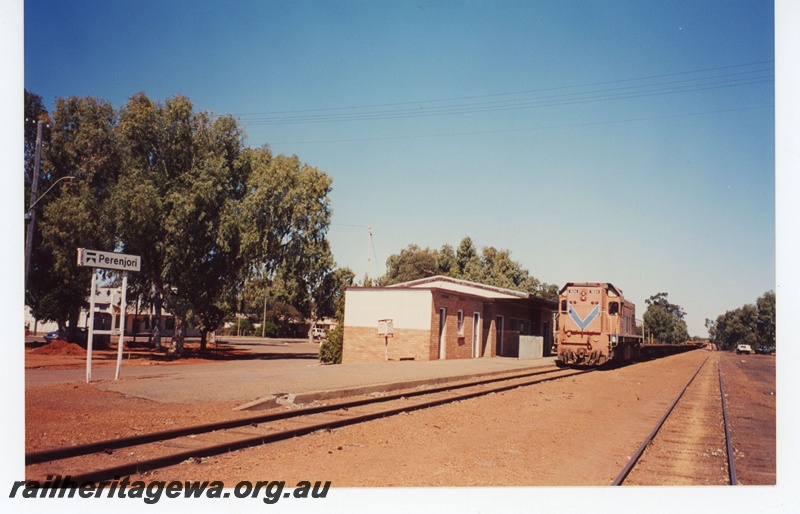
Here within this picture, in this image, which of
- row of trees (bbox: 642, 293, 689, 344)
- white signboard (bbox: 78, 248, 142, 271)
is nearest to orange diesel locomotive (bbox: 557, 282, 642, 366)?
white signboard (bbox: 78, 248, 142, 271)

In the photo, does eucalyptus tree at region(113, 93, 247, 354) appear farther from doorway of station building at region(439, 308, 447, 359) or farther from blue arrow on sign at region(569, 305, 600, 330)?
blue arrow on sign at region(569, 305, 600, 330)

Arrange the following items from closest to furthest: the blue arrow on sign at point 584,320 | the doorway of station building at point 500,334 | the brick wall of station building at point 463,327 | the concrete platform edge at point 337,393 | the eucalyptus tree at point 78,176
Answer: the concrete platform edge at point 337,393 → the eucalyptus tree at point 78,176 → the blue arrow on sign at point 584,320 → the brick wall of station building at point 463,327 → the doorway of station building at point 500,334

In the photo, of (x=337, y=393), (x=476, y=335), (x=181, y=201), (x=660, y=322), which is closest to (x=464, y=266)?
(x=660, y=322)

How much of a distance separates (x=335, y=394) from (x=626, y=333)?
1998 cm

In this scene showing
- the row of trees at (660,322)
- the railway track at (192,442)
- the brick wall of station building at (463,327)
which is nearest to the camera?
the railway track at (192,442)

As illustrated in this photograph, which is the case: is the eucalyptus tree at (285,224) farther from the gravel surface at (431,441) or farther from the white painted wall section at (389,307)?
the gravel surface at (431,441)

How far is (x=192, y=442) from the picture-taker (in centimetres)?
763

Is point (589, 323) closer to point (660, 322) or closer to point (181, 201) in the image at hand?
point (181, 201)

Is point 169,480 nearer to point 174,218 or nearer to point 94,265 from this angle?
point 94,265

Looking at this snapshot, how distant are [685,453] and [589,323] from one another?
16.3m

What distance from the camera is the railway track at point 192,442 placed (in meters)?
6.30

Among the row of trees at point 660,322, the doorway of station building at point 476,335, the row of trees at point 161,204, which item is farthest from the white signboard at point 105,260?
the row of trees at point 660,322

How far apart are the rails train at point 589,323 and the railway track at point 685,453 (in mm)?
10565

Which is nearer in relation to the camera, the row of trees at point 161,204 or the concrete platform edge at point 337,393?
the concrete platform edge at point 337,393
